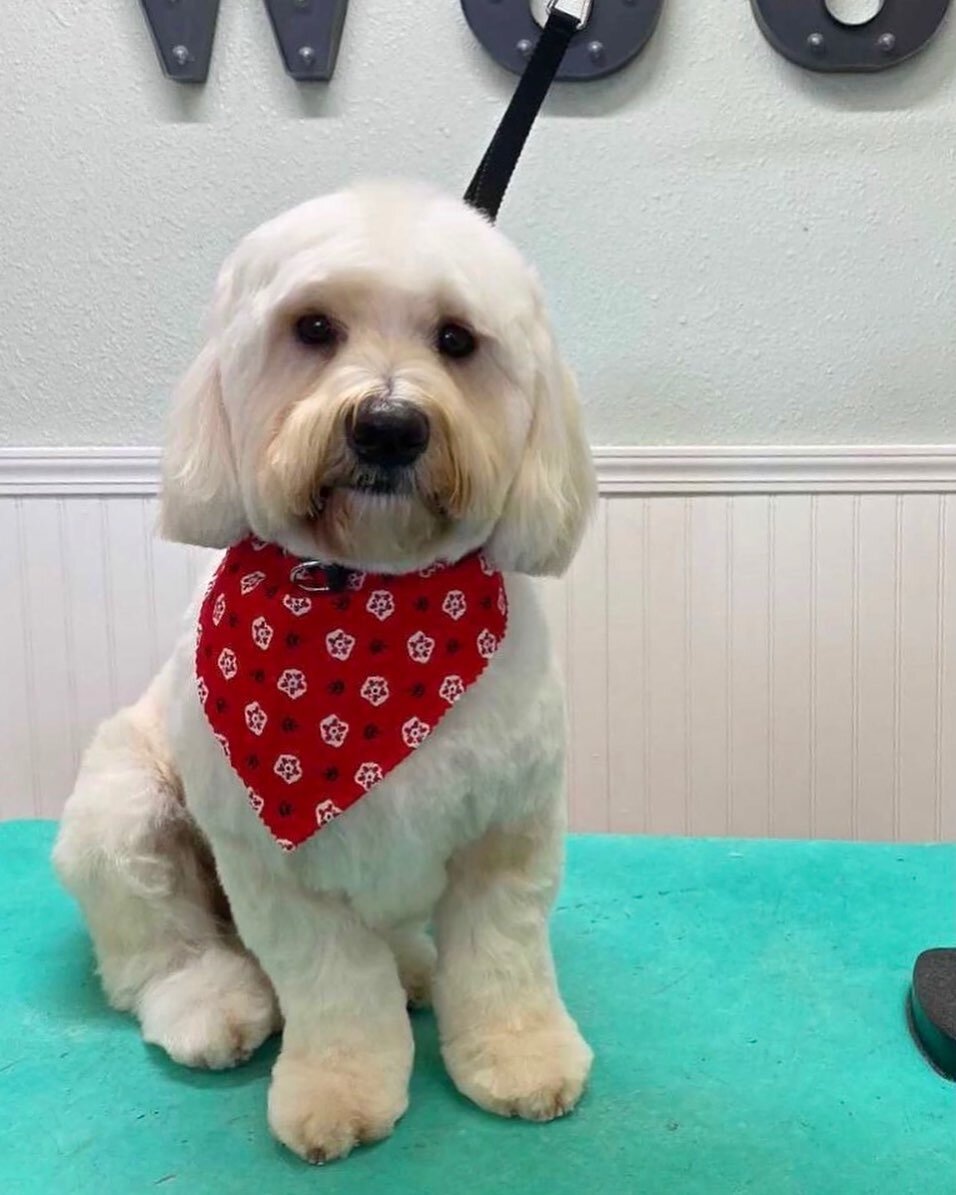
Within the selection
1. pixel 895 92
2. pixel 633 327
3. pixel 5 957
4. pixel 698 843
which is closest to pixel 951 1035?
pixel 698 843

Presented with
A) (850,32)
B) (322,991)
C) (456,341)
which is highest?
(850,32)

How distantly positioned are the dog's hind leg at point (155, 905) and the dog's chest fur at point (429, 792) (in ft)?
0.53

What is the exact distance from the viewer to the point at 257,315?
38.4 inches

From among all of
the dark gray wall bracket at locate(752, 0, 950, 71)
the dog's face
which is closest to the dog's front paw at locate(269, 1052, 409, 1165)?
the dog's face

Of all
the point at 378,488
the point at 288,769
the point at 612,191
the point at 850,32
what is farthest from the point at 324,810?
the point at 850,32

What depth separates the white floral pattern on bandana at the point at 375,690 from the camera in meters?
1.06

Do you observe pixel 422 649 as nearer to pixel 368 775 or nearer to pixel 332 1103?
pixel 368 775

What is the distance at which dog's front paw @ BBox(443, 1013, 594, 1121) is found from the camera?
1.09 meters

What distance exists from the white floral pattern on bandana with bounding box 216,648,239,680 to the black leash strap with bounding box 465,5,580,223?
0.48 metres

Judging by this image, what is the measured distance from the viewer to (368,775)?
3.45 feet

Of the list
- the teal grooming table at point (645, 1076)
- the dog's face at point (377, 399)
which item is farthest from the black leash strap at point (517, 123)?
the teal grooming table at point (645, 1076)

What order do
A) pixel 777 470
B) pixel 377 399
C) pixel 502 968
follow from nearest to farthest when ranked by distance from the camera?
pixel 377 399 → pixel 502 968 → pixel 777 470

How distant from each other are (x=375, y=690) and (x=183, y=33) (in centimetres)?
126

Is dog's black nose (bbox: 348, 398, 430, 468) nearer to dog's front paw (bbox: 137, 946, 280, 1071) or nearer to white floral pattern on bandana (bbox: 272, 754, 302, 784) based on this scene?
white floral pattern on bandana (bbox: 272, 754, 302, 784)
